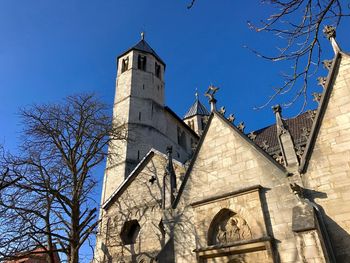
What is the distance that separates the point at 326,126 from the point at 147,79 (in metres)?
19.9

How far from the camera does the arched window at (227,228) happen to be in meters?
8.09

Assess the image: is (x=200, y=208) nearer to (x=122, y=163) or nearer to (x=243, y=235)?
(x=243, y=235)

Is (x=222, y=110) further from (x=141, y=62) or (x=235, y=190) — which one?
(x=141, y=62)

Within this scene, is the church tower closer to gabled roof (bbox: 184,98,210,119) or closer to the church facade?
the church facade

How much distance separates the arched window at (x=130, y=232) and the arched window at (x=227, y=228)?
4.92 m

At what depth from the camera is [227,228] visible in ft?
27.6

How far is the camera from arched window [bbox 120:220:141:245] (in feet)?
41.1

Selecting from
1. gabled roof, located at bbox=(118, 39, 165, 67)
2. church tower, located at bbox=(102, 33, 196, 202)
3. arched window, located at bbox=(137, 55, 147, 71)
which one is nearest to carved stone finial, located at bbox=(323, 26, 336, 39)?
church tower, located at bbox=(102, 33, 196, 202)

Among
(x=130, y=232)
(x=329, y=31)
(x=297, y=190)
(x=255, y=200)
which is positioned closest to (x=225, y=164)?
(x=255, y=200)

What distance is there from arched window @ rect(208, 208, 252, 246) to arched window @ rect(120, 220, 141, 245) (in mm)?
4916

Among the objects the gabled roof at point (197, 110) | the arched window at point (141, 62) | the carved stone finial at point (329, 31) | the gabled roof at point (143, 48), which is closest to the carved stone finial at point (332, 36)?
the carved stone finial at point (329, 31)

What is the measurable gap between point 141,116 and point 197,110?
20687mm

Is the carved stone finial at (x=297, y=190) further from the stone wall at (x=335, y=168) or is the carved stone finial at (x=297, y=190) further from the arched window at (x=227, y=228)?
the arched window at (x=227, y=228)

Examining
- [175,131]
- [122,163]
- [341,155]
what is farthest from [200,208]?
[175,131]
